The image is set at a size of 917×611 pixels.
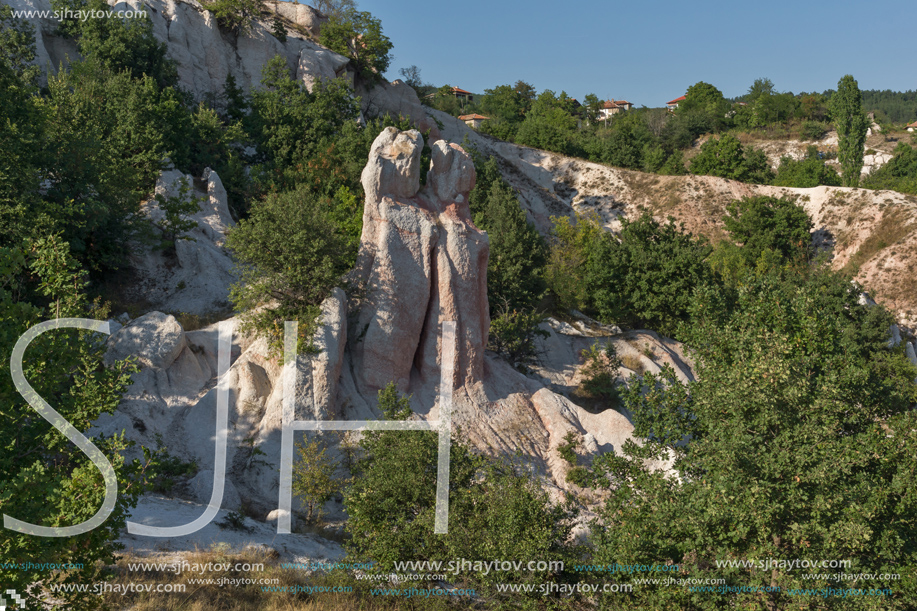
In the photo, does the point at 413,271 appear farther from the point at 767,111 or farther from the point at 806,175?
the point at 767,111

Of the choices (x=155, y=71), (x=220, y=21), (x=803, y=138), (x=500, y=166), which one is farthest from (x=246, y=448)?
(x=803, y=138)

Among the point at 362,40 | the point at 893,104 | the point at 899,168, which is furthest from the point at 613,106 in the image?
the point at 893,104

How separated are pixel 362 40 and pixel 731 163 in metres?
34.8

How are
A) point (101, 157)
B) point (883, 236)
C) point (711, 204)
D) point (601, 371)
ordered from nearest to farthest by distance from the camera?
point (101, 157) → point (601, 371) → point (883, 236) → point (711, 204)

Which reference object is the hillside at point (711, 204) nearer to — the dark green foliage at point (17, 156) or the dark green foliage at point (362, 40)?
the dark green foliage at point (362, 40)

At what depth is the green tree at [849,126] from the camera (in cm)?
6150

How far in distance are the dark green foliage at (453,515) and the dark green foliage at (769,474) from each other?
3.34 ft

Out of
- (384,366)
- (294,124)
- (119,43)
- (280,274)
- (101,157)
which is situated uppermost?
(119,43)

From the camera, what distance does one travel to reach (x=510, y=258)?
28.5 m

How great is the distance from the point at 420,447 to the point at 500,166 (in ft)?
167

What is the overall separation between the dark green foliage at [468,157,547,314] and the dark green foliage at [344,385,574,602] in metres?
13.7

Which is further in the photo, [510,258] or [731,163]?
[731,163]

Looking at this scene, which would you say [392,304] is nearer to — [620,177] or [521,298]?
[521,298]

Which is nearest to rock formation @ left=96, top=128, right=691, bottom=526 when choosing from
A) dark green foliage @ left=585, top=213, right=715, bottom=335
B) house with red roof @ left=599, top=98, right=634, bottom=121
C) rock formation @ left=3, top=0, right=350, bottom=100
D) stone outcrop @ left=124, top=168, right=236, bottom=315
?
stone outcrop @ left=124, top=168, right=236, bottom=315
